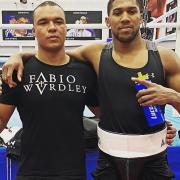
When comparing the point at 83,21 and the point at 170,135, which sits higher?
the point at 83,21

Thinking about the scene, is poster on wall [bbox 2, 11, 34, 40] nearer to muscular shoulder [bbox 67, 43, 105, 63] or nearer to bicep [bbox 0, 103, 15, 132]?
muscular shoulder [bbox 67, 43, 105, 63]

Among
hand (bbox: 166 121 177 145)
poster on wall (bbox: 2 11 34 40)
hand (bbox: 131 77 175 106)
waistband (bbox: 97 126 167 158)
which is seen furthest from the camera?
poster on wall (bbox: 2 11 34 40)

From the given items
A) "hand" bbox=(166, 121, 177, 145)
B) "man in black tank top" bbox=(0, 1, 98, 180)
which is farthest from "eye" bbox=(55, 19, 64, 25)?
"hand" bbox=(166, 121, 177, 145)

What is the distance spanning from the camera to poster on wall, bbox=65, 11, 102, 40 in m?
7.55

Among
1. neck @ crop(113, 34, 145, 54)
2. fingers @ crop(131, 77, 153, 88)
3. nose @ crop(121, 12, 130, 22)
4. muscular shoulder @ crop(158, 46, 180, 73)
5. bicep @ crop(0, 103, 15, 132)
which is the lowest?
bicep @ crop(0, 103, 15, 132)

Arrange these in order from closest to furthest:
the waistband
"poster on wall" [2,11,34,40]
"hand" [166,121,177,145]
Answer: the waistband → "hand" [166,121,177,145] → "poster on wall" [2,11,34,40]

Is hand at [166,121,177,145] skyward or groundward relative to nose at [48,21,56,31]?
groundward

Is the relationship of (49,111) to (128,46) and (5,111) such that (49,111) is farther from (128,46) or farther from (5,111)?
(128,46)

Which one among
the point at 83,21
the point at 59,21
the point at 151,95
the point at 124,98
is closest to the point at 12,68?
the point at 59,21

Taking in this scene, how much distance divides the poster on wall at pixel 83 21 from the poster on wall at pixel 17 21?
0.91 m

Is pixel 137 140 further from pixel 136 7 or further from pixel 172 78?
pixel 136 7

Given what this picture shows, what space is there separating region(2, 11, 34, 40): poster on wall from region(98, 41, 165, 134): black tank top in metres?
6.05

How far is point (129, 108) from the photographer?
1561 millimetres

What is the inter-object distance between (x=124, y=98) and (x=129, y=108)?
0.18 feet
